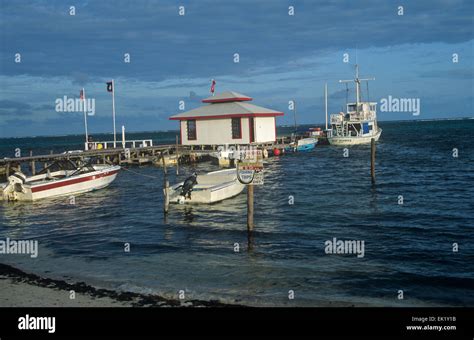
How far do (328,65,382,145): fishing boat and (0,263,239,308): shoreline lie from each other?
60.2 m

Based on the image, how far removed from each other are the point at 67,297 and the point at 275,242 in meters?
8.17

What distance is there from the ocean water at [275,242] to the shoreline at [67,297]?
20.8 inches

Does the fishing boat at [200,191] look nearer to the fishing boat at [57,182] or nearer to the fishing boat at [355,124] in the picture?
the fishing boat at [57,182]

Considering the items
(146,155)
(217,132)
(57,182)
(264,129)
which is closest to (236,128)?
(217,132)

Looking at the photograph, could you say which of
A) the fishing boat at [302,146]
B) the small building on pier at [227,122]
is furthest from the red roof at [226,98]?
the fishing boat at [302,146]

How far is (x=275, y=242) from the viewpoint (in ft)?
59.0

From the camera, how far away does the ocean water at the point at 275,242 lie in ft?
42.5

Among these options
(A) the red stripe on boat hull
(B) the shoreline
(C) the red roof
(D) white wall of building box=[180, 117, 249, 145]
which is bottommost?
(B) the shoreline

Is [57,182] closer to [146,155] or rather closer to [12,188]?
[12,188]

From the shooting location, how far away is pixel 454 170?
3909cm

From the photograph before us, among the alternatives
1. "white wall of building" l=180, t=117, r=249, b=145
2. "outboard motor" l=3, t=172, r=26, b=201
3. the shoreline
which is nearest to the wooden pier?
"white wall of building" l=180, t=117, r=249, b=145

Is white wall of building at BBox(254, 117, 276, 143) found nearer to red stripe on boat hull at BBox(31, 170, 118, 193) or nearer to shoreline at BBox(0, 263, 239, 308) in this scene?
red stripe on boat hull at BBox(31, 170, 118, 193)

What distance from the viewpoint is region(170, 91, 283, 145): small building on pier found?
1839 inches
